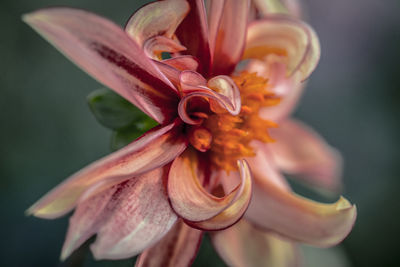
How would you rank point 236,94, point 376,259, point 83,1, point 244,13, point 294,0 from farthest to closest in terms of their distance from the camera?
point 376,259 → point 83,1 → point 294,0 → point 244,13 → point 236,94

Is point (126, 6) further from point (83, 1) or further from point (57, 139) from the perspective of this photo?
point (57, 139)

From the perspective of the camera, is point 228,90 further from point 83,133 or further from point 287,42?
point 83,133

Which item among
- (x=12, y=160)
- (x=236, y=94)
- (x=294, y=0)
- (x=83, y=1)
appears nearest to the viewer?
(x=236, y=94)

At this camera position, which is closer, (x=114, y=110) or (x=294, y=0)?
(x=114, y=110)

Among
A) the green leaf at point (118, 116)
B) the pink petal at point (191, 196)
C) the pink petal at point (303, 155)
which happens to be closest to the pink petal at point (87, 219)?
the pink petal at point (191, 196)

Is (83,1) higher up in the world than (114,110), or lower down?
lower down

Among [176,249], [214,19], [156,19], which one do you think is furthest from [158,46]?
[176,249]

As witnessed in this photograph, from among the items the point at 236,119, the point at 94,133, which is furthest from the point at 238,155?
the point at 94,133
